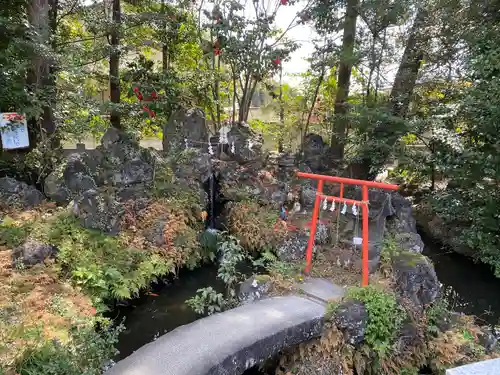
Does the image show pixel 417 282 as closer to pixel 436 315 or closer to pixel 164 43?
pixel 436 315

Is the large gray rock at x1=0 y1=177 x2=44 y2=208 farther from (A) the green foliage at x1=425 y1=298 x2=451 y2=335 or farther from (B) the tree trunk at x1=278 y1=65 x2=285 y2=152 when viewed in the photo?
(B) the tree trunk at x1=278 y1=65 x2=285 y2=152

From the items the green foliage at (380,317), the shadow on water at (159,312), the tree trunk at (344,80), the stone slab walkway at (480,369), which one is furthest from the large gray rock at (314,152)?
the stone slab walkway at (480,369)

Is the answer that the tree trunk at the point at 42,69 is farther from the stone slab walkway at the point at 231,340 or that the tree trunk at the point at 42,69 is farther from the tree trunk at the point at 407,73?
the tree trunk at the point at 407,73

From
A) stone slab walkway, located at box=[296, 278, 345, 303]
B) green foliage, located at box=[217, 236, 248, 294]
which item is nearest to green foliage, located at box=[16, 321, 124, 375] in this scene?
green foliage, located at box=[217, 236, 248, 294]

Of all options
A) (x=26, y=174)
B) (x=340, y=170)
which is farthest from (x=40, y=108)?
(x=340, y=170)

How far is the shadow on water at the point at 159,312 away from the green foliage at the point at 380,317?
2910 mm

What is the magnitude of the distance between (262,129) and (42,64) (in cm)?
771

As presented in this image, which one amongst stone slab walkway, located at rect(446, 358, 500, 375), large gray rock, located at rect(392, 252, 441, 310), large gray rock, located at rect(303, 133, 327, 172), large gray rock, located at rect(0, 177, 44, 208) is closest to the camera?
stone slab walkway, located at rect(446, 358, 500, 375)

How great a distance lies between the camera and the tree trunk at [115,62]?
29.2 ft

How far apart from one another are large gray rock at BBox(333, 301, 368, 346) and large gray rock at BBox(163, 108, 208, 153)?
19.0 feet

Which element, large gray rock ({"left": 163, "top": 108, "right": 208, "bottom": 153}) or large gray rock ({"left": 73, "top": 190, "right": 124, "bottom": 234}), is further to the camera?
large gray rock ({"left": 163, "top": 108, "right": 208, "bottom": 153})

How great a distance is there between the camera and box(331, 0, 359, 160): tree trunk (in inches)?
379

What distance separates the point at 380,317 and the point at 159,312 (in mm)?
3775

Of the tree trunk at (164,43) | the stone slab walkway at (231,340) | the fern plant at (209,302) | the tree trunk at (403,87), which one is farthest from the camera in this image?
the tree trunk at (164,43)
